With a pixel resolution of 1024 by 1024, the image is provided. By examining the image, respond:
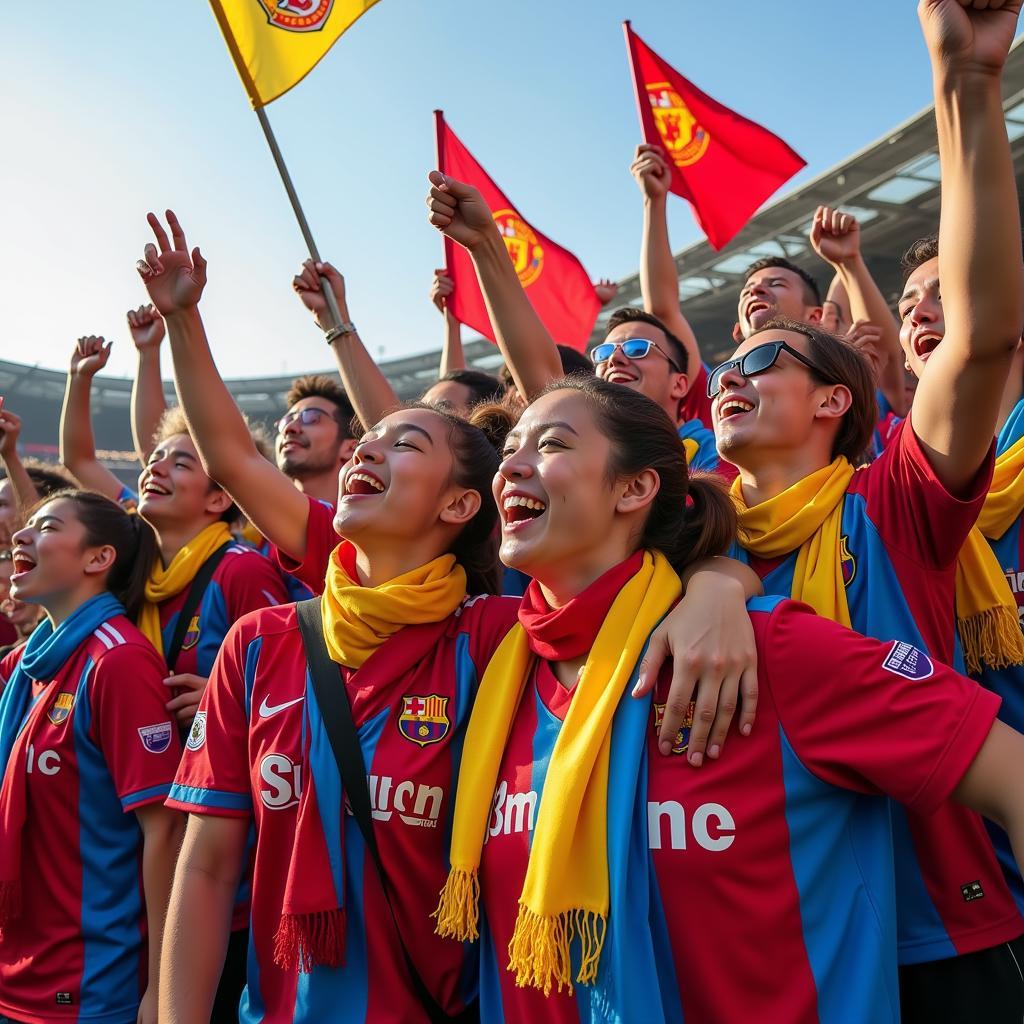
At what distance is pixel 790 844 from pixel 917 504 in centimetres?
87

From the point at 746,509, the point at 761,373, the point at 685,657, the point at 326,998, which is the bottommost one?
the point at 326,998

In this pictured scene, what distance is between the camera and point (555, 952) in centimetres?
171

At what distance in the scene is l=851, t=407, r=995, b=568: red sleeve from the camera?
2.05 meters

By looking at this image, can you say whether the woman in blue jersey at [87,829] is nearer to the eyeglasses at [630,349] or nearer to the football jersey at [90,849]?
the football jersey at [90,849]

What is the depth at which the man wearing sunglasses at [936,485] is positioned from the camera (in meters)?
1.81

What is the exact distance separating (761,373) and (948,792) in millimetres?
1333

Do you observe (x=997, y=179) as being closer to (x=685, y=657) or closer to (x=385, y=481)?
(x=685, y=657)

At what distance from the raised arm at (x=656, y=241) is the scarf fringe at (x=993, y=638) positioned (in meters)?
2.46

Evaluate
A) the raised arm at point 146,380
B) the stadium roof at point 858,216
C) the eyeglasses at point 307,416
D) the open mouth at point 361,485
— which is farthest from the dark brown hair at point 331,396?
the stadium roof at point 858,216

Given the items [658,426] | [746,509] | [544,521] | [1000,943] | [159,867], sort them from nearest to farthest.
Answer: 1. [1000,943]
2. [544,521]
3. [658,426]
4. [746,509]
5. [159,867]

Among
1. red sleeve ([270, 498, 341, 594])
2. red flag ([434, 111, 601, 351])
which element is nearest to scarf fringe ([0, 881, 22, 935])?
red sleeve ([270, 498, 341, 594])

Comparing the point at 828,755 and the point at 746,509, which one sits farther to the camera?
the point at 746,509

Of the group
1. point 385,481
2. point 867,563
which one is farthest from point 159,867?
point 867,563

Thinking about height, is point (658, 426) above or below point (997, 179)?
below
